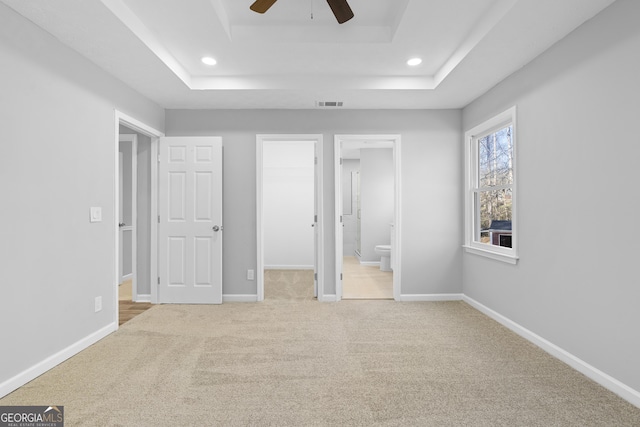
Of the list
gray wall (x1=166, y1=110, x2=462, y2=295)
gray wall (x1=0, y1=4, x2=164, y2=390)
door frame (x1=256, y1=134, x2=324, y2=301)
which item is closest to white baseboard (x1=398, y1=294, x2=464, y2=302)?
gray wall (x1=166, y1=110, x2=462, y2=295)

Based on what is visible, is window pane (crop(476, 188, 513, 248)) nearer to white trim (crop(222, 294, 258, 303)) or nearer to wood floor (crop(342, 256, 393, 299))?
wood floor (crop(342, 256, 393, 299))

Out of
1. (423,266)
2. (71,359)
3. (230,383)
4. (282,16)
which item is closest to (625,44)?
(282,16)

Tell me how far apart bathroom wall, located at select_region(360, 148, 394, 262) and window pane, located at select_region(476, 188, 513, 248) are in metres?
2.79

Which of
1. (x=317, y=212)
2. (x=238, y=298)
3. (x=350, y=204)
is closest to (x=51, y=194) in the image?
(x=238, y=298)

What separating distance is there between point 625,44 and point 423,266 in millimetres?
2738

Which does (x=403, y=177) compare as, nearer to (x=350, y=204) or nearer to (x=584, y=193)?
(x=584, y=193)

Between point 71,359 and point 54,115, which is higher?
point 54,115

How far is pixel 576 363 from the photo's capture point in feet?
7.30

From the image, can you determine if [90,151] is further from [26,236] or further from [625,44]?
[625,44]

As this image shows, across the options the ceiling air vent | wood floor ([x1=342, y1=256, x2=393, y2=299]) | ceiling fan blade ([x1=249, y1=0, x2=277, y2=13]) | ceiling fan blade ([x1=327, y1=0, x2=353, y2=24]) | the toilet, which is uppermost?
ceiling fan blade ([x1=249, y1=0, x2=277, y2=13])

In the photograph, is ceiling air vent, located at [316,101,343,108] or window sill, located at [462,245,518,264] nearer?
window sill, located at [462,245,518,264]

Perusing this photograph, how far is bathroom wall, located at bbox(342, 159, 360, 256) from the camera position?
760 cm

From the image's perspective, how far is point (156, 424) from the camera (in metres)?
1.65

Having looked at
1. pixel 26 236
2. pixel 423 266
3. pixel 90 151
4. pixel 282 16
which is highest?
pixel 282 16
